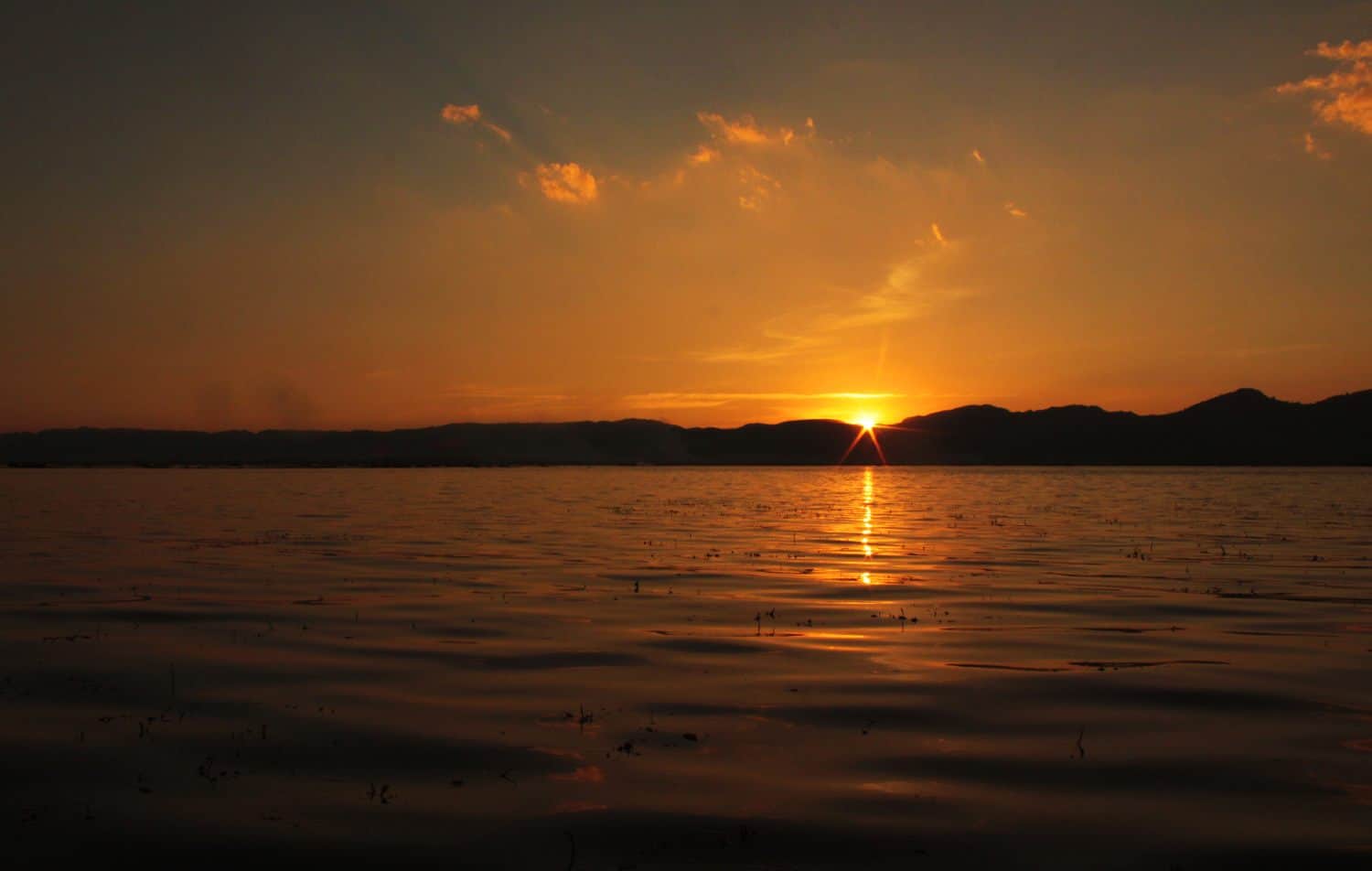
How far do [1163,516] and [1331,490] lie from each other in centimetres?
4461

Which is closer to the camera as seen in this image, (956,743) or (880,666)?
(956,743)

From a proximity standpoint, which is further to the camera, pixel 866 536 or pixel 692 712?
pixel 866 536

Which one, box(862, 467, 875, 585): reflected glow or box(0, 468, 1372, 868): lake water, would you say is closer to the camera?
box(0, 468, 1372, 868): lake water

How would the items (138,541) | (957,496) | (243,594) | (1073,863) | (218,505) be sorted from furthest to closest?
(957,496), (218,505), (138,541), (243,594), (1073,863)

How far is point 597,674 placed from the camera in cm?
1443

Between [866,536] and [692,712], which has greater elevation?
[866,536]

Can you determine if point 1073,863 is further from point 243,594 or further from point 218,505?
point 218,505

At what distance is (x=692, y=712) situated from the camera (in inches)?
484

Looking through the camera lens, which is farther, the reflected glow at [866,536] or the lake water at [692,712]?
the reflected glow at [866,536]

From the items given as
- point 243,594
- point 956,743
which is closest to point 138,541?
point 243,594

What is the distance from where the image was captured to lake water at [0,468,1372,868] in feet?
27.2

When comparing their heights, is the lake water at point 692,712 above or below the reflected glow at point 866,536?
below

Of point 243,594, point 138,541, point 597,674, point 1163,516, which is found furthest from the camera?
point 1163,516

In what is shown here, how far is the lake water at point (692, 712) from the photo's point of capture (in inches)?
326
